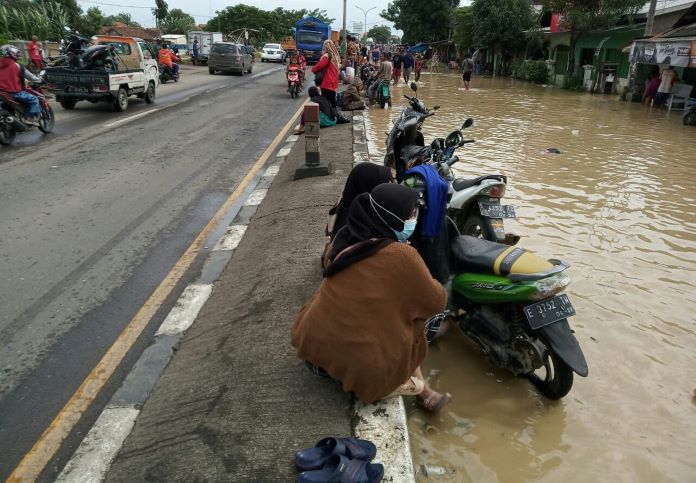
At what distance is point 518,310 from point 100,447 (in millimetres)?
2436

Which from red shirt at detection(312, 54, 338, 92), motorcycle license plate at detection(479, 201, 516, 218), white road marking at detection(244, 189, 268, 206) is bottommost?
white road marking at detection(244, 189, 268, 206)

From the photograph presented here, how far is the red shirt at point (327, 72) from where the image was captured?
11.8 metres

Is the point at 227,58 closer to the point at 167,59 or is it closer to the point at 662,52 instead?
the point at 167,59

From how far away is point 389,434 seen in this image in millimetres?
2643

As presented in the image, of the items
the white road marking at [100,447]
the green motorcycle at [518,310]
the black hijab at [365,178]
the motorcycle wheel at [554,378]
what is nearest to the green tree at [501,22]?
the black hijab at [365,178]

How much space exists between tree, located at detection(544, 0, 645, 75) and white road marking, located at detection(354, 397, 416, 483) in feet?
79.5

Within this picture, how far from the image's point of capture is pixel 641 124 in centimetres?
1430

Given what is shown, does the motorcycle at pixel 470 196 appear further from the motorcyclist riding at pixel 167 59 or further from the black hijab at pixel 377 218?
the motorcyclist riding at pixel 167 59

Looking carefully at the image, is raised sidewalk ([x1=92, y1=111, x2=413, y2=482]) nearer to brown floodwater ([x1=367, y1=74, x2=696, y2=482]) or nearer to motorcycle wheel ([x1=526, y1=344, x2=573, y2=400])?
brown floodwater ([x1=367, y1=74, x2=696, y2=482])

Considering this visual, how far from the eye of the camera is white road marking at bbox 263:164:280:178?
8.45m

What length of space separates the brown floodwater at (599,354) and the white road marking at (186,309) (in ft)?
6.18

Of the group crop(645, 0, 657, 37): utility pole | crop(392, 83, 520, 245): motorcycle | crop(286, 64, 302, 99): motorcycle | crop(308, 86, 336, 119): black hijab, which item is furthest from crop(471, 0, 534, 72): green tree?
crop(392, 83, 520, 245): motorcycle

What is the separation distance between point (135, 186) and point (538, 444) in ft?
20.9

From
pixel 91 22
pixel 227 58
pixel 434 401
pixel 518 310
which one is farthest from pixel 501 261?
pixel 91 22
